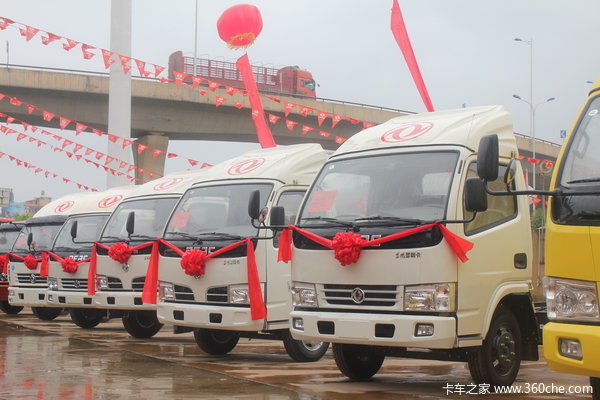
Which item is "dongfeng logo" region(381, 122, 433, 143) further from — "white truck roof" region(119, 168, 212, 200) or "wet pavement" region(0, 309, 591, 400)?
"white truck roof" region(119, 168, 212, 200)

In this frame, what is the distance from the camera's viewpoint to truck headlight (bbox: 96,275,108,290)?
14.0m

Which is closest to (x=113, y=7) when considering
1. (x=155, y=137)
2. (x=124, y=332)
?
(x=155, y=137)

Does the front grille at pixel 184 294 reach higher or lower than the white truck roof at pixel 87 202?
lower

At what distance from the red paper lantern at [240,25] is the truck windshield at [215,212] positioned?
24.7ft

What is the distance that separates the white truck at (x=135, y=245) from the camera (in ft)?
44.1

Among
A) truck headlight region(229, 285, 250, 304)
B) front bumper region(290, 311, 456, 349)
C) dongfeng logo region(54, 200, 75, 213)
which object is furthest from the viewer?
dongfeng logo region(54, 200, 75, 213)

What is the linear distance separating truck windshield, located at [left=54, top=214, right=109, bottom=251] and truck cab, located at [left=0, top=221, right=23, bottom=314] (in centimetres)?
404

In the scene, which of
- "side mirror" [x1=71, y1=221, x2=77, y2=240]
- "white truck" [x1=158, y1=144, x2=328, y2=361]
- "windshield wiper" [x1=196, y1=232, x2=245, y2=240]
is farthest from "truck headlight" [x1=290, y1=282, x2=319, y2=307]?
"side mirror" [x1=71, y1=221, x2=77, y2=240]

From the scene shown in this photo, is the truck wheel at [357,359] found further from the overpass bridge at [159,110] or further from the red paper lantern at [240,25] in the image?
the overpass bridge at [159,110]

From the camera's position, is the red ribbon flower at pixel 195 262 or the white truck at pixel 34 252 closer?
the red ribbon flower at pixel 195 262

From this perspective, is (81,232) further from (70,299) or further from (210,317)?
(210,317)

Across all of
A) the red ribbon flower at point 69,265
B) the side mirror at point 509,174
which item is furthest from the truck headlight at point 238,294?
the red ribbon flower at point 69,265

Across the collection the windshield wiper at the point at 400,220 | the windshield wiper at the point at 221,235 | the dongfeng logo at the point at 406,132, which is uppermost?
the dongfeng logo at the point at 406,132

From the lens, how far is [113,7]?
29.1 meters
